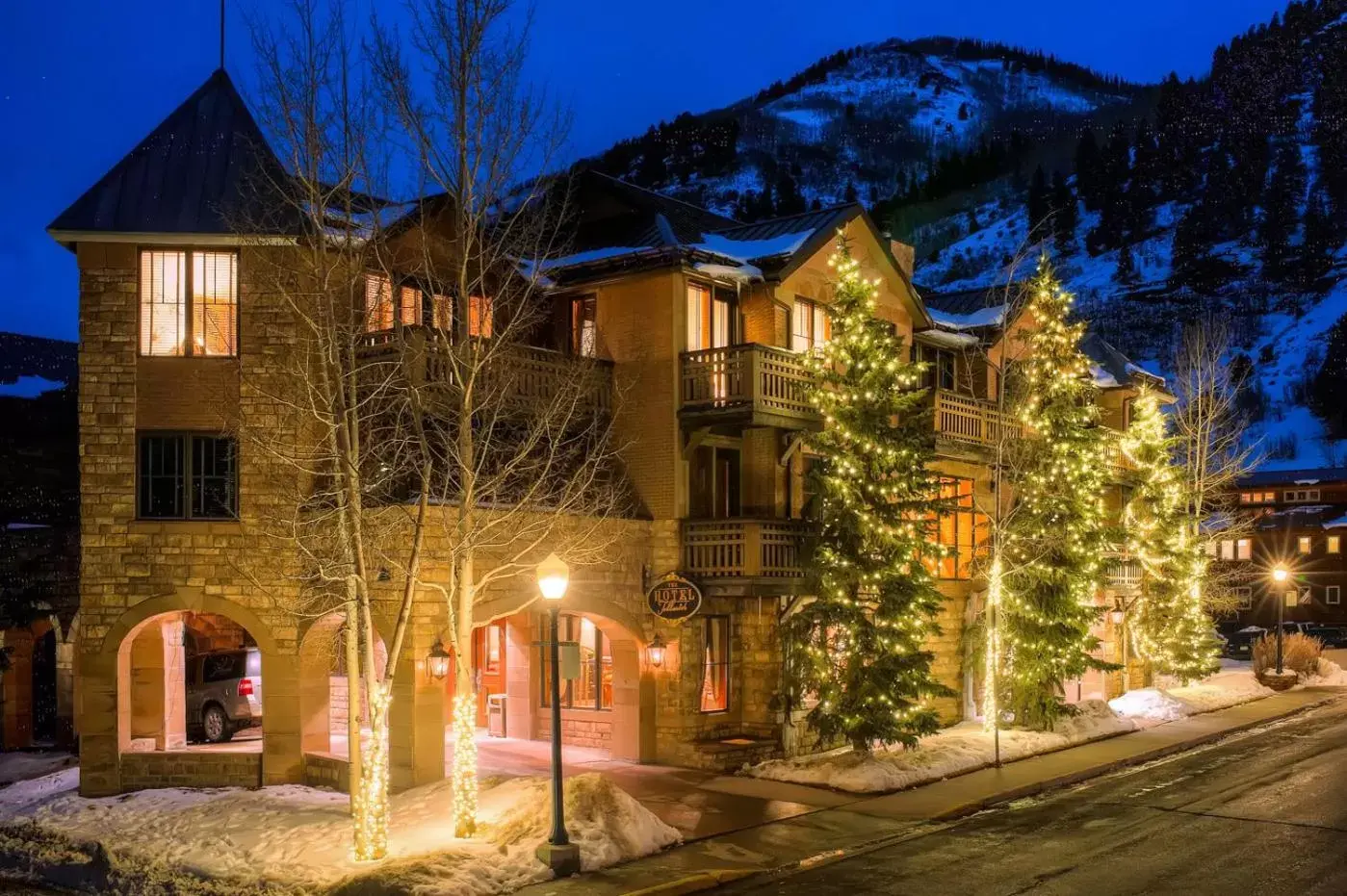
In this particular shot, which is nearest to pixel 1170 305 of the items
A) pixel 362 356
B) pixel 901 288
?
pixel 901 288

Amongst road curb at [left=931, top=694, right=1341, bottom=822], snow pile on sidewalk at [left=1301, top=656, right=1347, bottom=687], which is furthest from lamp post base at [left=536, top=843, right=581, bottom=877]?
snow pile on sidewalk at [left=1301, top=656, right=1347, bottom=687]

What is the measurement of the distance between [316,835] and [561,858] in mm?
4140

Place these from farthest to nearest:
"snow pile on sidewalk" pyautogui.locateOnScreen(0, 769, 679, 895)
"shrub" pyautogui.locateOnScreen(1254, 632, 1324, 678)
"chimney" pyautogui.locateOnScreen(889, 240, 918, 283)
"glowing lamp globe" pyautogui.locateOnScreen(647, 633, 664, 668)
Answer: "shrub" pyautogui.locateOnScreen(1254, 632, 1324, 678) → "chimney" pyautogui.locateOnScreen(889, 240, 918, 283) → "glowing lamp globe" pyautogui.locateOnScreen(647, 633, 664, 668) → "snow pile on sidewalk" pyautogui.locateOnScreen(0, 769, 679, 895)

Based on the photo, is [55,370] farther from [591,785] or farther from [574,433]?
[591,785]

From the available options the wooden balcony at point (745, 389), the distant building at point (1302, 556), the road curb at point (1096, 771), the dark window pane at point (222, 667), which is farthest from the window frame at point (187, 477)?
the distant building at point (1302, 556)

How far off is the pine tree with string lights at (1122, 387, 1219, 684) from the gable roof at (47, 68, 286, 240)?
82.1 ft

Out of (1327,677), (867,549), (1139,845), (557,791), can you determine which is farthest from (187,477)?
(1327,677)

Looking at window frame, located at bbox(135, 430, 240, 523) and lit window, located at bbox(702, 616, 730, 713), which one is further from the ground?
window frame, located at bbox(135, 430, 240, 523)

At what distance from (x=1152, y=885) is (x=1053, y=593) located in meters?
13.9

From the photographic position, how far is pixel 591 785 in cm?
1714

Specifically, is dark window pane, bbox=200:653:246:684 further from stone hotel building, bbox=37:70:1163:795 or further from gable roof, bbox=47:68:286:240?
gable roof, bbox=47:68:286:240

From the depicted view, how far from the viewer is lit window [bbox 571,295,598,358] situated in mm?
25625

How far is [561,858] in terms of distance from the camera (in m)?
15.3

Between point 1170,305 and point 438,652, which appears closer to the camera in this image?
point 438,652
